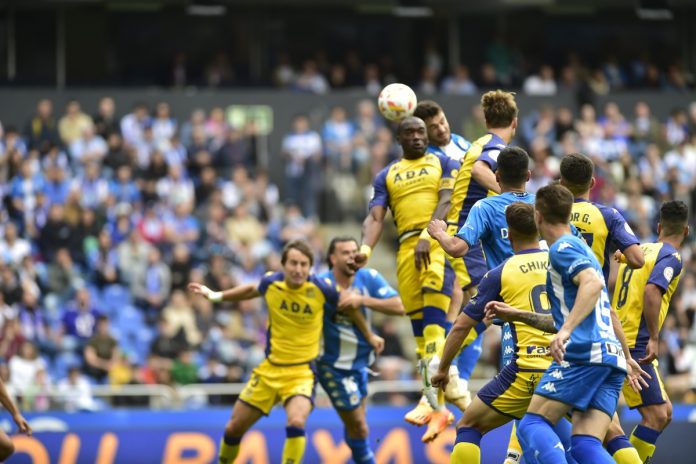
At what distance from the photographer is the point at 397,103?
40.5 ft

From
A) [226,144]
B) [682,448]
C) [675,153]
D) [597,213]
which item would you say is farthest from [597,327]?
[675,153]

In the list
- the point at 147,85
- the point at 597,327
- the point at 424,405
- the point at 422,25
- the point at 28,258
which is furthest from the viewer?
the point at 422,25

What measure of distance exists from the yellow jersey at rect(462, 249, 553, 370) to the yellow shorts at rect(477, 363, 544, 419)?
7cm

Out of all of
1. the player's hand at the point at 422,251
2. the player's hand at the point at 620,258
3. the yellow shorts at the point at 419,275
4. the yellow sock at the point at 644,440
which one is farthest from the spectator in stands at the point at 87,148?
the player's hand at the point at 620,258

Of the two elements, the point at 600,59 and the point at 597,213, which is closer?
the point at 597,213

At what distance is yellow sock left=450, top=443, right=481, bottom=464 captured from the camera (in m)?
10.1

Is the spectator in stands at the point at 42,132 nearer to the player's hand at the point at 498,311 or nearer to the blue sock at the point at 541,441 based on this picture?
the player's hand at the point at 498,311

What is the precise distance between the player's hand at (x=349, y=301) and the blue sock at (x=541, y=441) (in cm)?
425

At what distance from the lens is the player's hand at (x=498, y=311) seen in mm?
9453

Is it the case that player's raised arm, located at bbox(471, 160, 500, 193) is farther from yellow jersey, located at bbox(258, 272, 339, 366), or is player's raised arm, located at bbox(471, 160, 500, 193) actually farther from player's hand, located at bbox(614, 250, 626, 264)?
yellow jersey, located at bbox(258, 272, 339, 366)

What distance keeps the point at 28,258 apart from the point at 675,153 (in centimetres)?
1271

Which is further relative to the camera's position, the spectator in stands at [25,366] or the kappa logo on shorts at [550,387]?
the spectator in stands at [25,366]

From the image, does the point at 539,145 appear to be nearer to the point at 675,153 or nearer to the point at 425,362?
the point at 675,153

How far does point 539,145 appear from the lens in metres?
24.4
